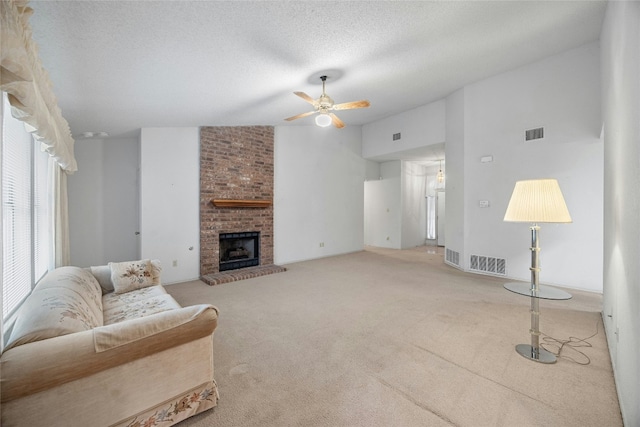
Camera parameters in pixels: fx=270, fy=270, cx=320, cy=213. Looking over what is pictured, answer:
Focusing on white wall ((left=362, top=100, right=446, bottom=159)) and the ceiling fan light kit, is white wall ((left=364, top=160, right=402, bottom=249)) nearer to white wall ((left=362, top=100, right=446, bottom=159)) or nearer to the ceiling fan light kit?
white wall ((left=362, top=100, right=446, bottom=159))

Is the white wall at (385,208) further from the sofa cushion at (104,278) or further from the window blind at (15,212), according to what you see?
the window blind at (15,212)

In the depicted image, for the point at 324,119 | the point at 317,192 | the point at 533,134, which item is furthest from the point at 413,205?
the point at 324,119

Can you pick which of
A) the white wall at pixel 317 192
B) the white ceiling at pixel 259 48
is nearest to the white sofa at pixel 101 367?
the white ceiling at pixel 259 48

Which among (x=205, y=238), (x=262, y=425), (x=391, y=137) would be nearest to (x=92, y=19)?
(x=262, y=425)

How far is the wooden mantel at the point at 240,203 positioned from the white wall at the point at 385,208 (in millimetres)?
4042

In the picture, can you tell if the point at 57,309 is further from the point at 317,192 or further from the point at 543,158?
the point at 543,158

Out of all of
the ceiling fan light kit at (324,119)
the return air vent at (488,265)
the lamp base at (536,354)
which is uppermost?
the ceiling fan light kit at (324,119)

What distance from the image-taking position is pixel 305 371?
6.80ft

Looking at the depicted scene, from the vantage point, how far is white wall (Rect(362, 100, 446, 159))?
5.77 metres

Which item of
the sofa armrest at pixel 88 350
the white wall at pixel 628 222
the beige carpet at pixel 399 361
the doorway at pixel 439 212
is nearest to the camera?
the sofa armrest at pixel 88 350

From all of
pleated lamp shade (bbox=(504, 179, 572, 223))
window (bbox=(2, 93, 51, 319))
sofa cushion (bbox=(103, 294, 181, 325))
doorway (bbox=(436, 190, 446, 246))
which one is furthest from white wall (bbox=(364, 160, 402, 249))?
window (bbox=(2, 93, 51, 319))

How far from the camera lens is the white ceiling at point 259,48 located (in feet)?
6.49

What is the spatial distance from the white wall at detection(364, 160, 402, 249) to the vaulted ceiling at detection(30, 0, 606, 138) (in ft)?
11.9

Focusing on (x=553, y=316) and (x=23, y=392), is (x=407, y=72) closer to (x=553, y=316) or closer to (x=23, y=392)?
(x=553, y=316)
